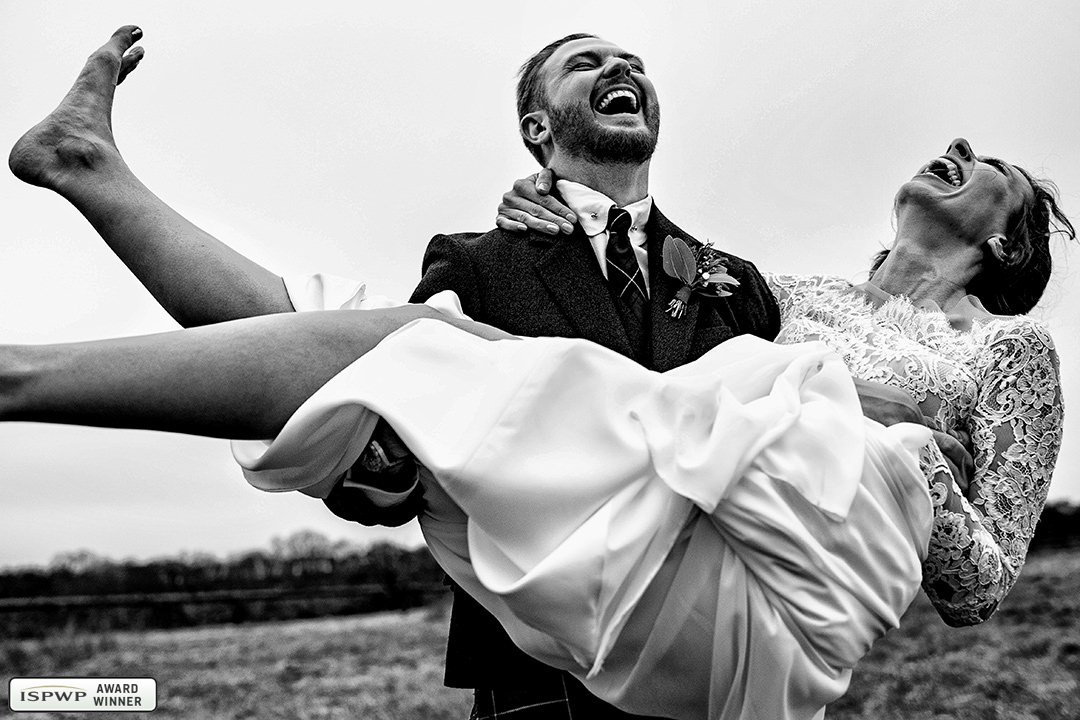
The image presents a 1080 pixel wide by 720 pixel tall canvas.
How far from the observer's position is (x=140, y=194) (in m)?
2.50

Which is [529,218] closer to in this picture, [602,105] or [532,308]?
[532,308]

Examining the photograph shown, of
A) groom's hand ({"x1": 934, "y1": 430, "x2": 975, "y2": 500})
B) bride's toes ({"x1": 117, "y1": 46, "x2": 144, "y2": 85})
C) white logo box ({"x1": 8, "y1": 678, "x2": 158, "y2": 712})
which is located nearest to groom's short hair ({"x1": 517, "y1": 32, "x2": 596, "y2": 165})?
bride's toes ({"x1": 117, "y1": 46, "x2": 144, "y2": 85})

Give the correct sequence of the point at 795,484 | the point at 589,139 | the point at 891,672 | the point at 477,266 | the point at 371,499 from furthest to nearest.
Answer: the point at 891,672 → the point at 589,139 → the point at 477,266 → the point at 371,499 → the point at 795,484

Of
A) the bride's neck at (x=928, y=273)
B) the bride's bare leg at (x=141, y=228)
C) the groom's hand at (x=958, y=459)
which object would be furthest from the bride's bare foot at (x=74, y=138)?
the bride's neck at (x=928, y=273)

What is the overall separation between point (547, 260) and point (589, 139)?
17.5 inches

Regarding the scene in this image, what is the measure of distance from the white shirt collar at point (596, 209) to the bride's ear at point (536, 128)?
11.5 inches

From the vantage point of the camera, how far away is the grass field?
7922mm

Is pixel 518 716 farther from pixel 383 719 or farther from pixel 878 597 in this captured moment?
pixel 383 719

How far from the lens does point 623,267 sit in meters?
2.83

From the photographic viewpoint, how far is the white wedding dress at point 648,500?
1839 mm

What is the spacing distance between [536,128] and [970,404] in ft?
4.79

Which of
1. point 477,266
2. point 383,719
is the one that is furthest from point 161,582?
point 477,266

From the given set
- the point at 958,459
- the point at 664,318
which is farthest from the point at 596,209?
the point at 958,459

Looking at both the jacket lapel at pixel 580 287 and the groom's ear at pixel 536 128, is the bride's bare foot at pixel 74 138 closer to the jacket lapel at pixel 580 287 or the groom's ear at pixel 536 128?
the jacket lapel at pixel 580 287
